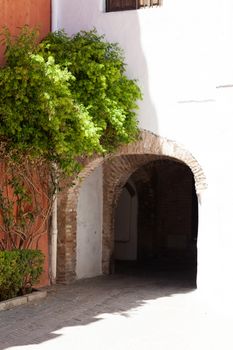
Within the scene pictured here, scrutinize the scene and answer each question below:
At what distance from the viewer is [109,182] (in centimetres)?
1241

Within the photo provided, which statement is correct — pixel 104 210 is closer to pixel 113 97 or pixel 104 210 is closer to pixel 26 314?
pixel 113 97

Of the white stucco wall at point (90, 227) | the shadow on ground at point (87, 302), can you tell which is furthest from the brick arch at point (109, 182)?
the shadow on ground at point (87, 302)

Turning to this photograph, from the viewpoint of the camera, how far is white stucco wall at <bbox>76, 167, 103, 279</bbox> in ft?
38.9

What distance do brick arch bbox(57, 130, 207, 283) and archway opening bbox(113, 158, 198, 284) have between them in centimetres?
201

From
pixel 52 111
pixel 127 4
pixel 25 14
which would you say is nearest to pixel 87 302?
pixel 52 111

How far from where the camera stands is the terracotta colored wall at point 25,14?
9.91 m

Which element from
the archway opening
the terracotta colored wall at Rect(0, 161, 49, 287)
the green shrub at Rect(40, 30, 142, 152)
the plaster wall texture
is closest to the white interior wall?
the archway opening

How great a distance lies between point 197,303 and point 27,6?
5865mm

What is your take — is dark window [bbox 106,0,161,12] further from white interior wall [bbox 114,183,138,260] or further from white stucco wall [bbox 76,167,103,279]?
white interior wall [bbox 114,183,138,260]

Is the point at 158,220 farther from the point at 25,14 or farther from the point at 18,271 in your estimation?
the point at 25,14

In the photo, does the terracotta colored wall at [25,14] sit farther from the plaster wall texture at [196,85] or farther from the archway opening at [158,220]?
the archway opening at [158,220]

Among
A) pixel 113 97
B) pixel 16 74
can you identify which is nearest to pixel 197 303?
pixel 113 97

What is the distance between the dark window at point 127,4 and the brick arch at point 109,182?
2240 millimetres

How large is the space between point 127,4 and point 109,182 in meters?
3.63
